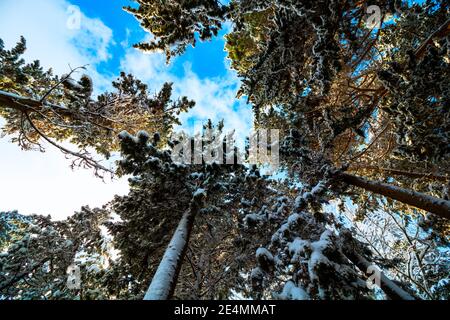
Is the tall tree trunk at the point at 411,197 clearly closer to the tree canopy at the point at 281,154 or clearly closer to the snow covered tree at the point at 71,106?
the tree canopy at the point at 281,154

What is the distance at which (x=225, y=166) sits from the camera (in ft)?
24.2

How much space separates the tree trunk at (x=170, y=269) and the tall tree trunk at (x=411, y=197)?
4.76m

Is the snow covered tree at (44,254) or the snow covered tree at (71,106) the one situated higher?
the snow covered tree at (71,106)

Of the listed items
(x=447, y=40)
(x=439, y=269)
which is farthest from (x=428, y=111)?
(x=439, y=269)

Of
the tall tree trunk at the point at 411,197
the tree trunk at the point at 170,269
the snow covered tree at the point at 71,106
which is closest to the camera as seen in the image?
the tree trunk at the point at 170,269

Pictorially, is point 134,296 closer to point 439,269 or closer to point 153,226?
point 153,226

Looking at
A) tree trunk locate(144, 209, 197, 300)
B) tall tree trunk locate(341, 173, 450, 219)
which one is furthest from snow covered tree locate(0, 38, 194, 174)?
tall tree trunk locate(341, 173, 450, 219)

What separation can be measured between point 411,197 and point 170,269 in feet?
19.5

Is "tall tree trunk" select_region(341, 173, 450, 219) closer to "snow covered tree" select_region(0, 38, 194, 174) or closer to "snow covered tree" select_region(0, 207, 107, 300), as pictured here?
"snow covered tree" select_region(0, 38, 194, 174)

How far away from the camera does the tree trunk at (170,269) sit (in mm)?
4234

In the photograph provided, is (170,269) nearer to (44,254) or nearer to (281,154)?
(281,154)

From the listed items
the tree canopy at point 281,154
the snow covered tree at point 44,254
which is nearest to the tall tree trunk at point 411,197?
the tree canopy at point 281,154

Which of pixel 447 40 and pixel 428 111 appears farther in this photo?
pixel 428 111

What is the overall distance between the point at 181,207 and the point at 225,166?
192cm
